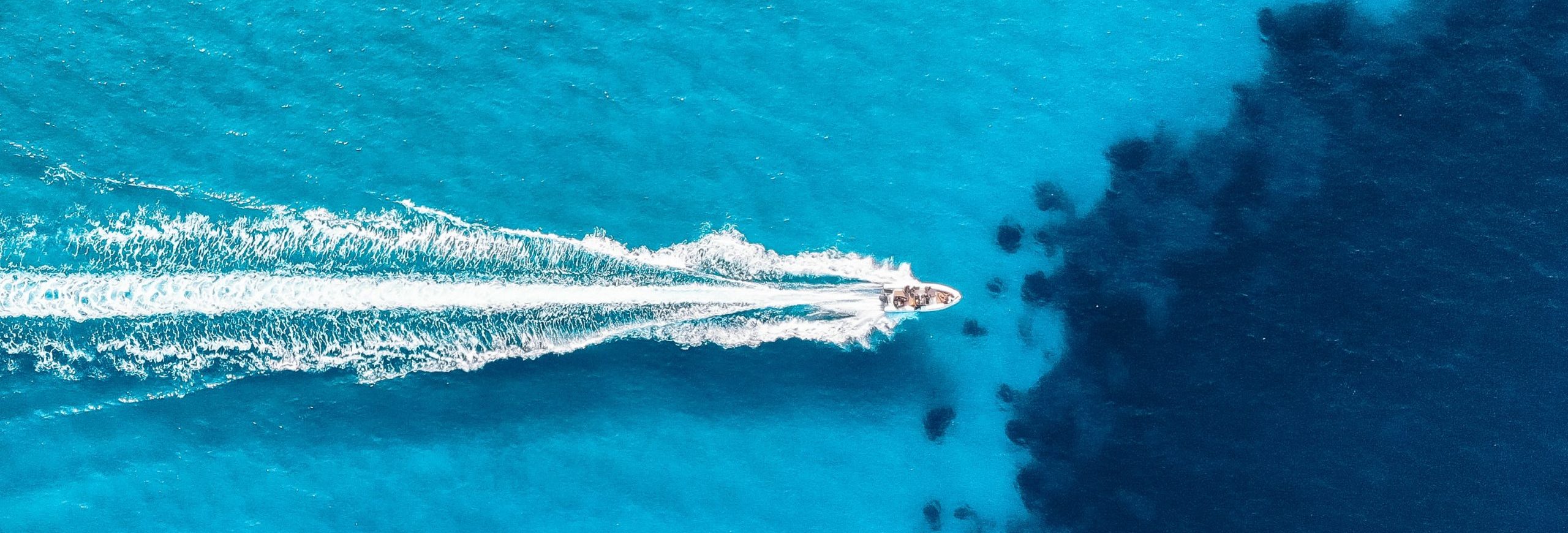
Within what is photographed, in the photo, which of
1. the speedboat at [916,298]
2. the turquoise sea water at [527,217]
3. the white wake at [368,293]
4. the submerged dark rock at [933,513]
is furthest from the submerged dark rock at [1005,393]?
the white wake at [368,293]

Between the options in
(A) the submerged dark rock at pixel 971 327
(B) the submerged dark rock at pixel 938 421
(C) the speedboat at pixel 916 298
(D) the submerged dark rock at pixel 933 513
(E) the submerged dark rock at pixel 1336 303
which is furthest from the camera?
(D) the submerged dark rock at pixel 933 513

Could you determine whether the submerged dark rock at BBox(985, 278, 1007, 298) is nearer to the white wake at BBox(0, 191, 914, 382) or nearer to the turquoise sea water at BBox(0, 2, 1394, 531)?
the turquoise sea water at BBox(0, 2, 1394, 531)

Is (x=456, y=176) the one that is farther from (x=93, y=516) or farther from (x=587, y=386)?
(x=93, y=516)

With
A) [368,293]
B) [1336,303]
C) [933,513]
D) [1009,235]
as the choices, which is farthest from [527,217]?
[1336,303]

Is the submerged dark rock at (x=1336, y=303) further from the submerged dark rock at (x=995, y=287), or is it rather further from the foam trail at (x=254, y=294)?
the foam trail at (x=254, y=294)

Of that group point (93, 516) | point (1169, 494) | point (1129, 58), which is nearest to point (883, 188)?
point (1129, 58)

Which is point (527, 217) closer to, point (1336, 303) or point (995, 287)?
point (995, 287)

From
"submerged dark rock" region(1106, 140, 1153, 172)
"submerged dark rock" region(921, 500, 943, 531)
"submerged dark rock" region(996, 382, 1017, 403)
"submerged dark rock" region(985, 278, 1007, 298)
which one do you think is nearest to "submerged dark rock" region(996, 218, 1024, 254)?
"submerged dark rock" region(985, 278, 1007, 298)
